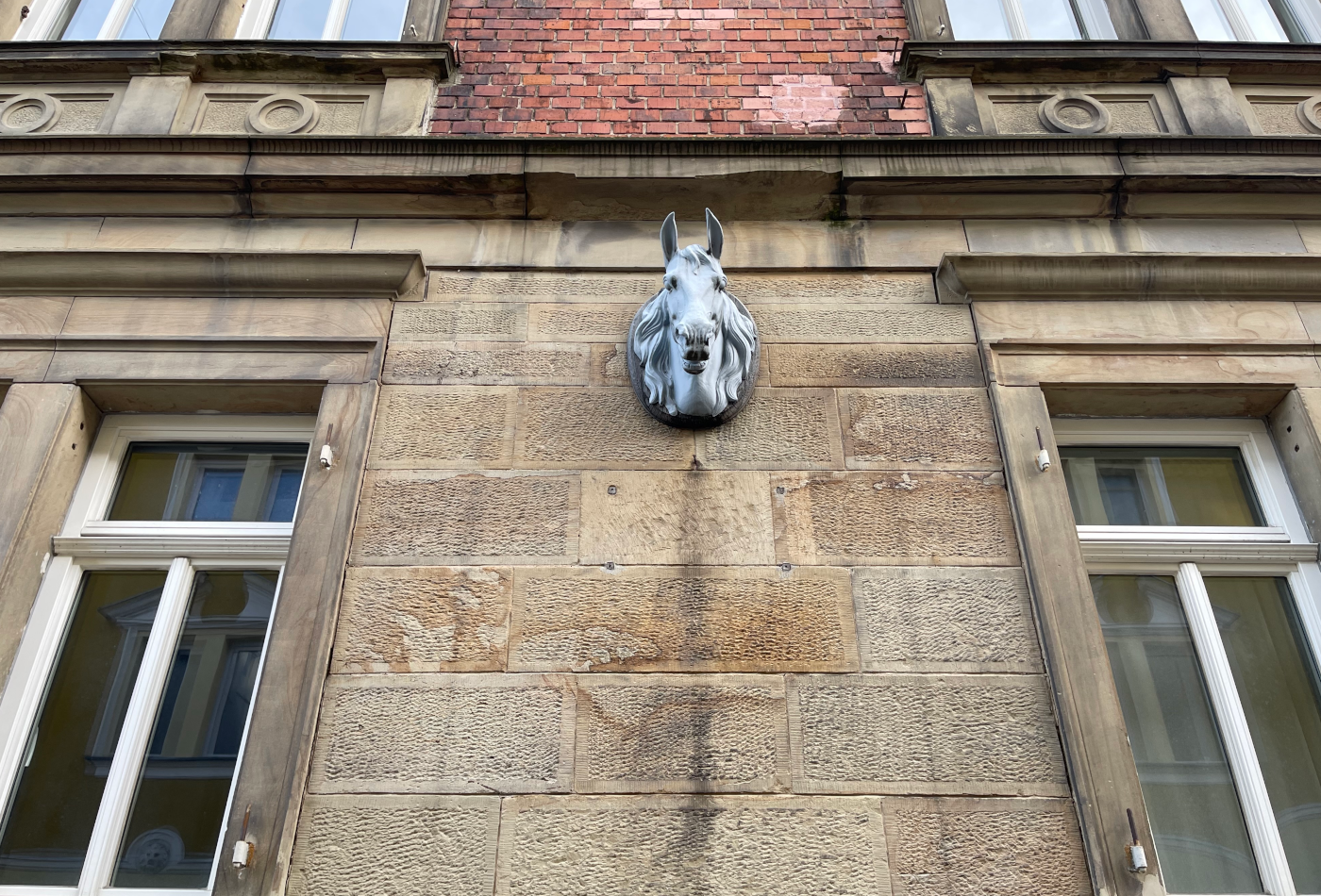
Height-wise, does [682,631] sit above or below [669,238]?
below

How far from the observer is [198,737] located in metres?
3.47

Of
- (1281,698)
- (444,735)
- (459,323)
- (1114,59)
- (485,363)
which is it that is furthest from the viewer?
(1114,59)

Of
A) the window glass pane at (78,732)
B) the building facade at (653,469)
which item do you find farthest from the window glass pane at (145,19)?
the window glass pane at (78,732)

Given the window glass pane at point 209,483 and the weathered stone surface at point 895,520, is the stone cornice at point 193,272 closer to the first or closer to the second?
the window glass pane at point 209,483

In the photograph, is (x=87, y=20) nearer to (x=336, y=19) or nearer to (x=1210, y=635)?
(x=336, y=19)

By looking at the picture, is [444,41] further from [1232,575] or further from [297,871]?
[1232,575]

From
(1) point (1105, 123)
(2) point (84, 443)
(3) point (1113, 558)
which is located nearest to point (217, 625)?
(2) point (84, 443)

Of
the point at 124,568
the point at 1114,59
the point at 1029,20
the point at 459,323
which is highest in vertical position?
the point at 1029,20

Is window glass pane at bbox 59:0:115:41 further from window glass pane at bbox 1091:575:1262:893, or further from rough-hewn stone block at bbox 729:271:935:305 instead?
window glass pane at bbox 1091:575:1262:893

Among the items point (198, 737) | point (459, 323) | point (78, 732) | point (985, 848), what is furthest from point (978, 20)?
point (78, 732)

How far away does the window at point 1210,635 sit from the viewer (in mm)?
3312

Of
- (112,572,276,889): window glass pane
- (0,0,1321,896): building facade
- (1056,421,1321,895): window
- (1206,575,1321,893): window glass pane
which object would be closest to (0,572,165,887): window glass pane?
(0,0,1321,896): building facade

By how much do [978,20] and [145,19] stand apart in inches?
214

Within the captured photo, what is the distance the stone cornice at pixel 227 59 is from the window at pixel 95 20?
0.71 m
